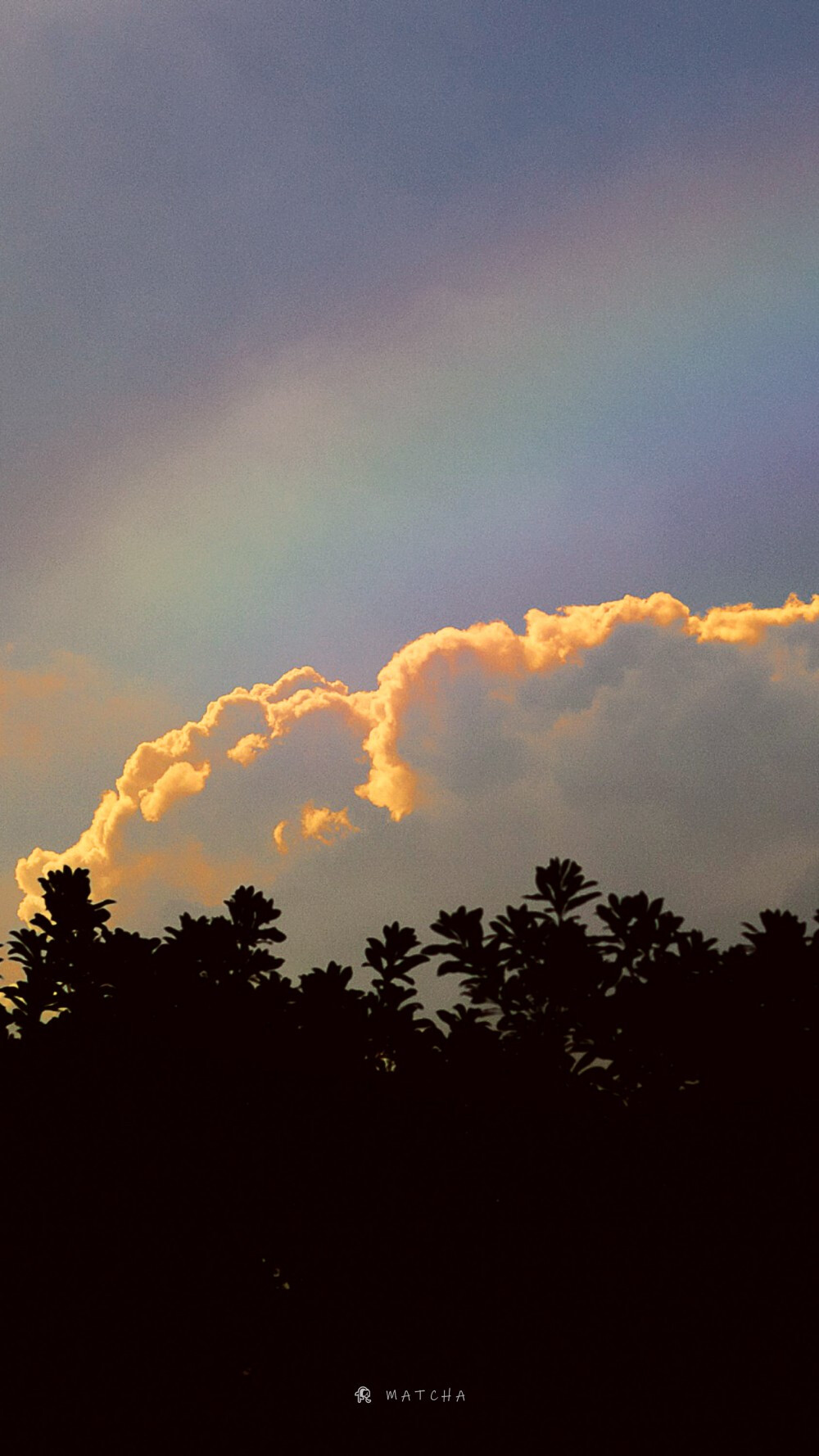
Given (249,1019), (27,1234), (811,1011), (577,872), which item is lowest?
(27,1234)

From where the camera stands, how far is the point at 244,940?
14.9 metres

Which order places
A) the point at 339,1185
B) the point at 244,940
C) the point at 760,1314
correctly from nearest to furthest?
the point at 760,1314
the point at 339,1185
the point at 244,940

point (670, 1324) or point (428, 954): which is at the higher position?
point (428, 954)

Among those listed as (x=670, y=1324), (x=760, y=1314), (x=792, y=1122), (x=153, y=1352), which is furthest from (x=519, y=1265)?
(x=153, y=1352)

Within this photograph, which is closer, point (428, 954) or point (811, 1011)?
point (811, 1011)

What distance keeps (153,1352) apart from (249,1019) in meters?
3.33

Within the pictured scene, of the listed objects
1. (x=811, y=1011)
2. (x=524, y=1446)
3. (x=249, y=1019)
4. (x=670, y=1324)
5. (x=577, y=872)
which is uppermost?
(x=577, y=872)

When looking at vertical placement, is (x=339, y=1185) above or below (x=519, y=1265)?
above

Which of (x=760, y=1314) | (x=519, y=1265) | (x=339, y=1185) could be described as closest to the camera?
(x=760, y=1314)

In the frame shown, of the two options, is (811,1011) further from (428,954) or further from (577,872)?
(428,954)

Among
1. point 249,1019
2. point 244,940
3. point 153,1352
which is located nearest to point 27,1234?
point 153,1352

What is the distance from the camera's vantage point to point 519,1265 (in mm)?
11031

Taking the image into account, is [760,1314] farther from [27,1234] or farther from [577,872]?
[27,1234]

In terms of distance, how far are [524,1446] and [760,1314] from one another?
247cm
